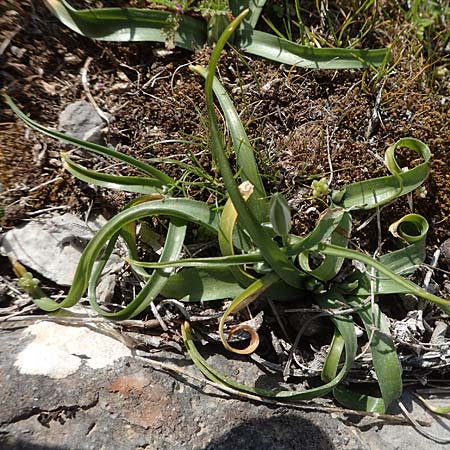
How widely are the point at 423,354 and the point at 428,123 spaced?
76cm

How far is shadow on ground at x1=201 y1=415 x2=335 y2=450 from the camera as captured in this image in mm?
1450

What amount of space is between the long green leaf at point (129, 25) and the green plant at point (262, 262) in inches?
11.6

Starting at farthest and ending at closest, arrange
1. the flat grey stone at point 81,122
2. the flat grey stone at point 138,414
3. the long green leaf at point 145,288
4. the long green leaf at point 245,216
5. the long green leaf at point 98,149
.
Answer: the flat grey stone at point 81,122, the long green leaf at point 98,149, the long green leaf at point 145,288, the flat grey stone at point 138,414, the long green leaf at point 245,216

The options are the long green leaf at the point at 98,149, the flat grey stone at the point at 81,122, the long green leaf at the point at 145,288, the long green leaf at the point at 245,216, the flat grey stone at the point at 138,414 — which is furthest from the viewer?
the flat grey stone at the point at 81,122

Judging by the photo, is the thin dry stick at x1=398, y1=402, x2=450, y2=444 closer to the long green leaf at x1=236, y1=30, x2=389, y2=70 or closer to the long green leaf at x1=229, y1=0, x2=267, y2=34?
the long green leaf at x1=236, y1=30, x2=389, y2=70

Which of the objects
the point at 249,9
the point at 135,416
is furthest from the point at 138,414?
the point at 249,9

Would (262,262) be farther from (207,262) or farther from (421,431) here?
(421,431)

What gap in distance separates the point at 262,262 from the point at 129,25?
949 mm

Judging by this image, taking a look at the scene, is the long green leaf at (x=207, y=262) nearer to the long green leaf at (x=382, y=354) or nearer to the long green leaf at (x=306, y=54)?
the long green leaf at (x=382, y=354)

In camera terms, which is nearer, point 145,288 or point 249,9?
point 145,288

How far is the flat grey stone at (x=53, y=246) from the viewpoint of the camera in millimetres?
1708

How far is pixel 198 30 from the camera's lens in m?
1.86

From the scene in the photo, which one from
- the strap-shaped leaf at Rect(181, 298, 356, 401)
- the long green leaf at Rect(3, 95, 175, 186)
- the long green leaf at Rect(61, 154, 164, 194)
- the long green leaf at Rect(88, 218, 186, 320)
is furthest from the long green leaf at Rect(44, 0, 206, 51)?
the strap-shaped leaf at Rect(181, 298, 356, 401)

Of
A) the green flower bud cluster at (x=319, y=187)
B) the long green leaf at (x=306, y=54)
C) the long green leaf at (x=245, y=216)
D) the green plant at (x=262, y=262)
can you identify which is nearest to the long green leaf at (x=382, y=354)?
the green plant at (x=262, y=262)
